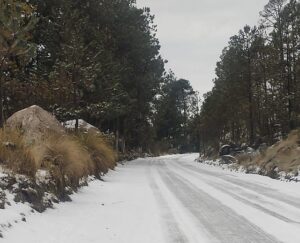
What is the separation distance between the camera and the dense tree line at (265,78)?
35062 millimetres

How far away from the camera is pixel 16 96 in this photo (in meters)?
23.2

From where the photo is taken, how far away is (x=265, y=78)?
136 ft

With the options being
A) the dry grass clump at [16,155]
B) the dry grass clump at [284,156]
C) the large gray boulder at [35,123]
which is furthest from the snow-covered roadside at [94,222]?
the dry grass clump at [284,156]

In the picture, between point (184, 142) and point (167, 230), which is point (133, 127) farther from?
point (184, 142)

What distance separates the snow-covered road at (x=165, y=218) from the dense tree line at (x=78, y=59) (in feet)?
16.3

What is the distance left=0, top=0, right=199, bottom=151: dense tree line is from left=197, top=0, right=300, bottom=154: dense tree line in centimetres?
818

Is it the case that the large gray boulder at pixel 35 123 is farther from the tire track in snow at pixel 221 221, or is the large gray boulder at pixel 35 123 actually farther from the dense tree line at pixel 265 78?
the dense tree line at pixel 265 78

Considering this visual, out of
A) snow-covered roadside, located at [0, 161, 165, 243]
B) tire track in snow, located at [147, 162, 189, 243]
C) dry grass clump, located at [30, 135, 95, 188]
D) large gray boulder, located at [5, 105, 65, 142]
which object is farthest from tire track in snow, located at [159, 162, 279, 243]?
large gray boulder, located at [5, 105, 65, 142]

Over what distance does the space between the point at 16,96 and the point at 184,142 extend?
320 feet

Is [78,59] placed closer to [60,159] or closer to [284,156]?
[284,156]

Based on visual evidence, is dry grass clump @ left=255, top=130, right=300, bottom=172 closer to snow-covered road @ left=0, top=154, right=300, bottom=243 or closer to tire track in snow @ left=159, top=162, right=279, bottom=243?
snow-covered road @ left=0, top=154, right=300, bottom=243

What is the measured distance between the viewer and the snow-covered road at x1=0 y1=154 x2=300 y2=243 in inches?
318

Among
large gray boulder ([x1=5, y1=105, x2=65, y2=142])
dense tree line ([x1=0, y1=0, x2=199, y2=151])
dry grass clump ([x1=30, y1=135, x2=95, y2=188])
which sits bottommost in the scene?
dry grass clump ([x1=30, y1=135, x2=95, y2=188])

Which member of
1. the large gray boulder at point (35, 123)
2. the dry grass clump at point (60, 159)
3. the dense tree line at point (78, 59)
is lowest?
the dry grass clump at point (60, 159)
